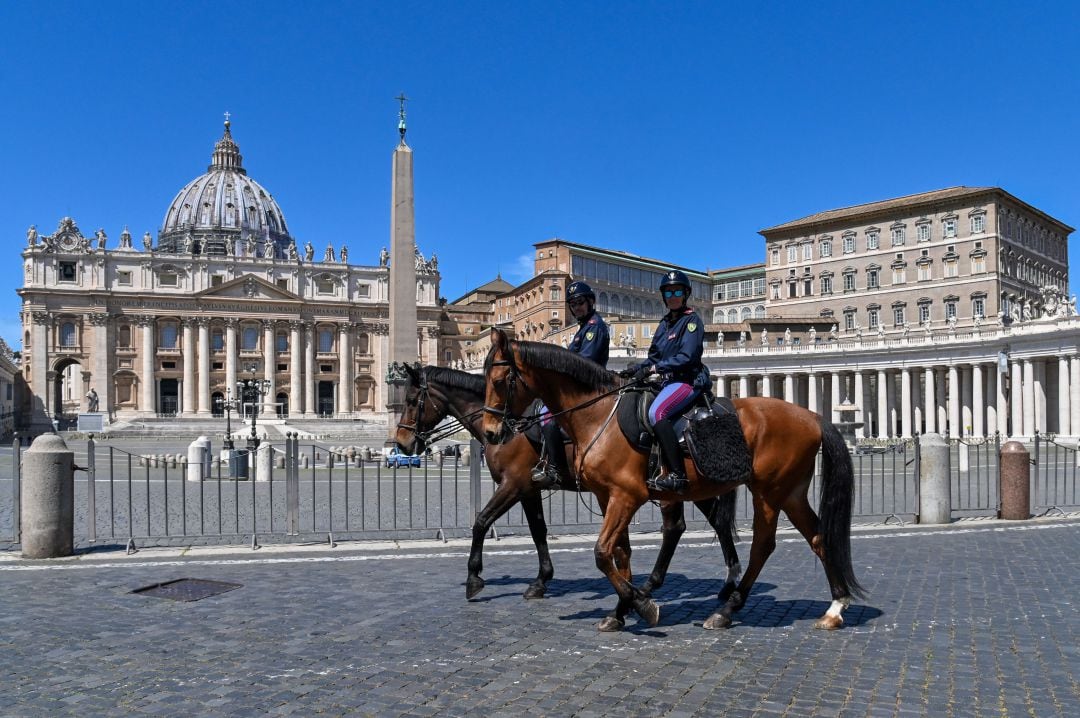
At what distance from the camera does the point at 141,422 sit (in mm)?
81438

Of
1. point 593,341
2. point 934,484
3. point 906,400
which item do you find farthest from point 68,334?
point 593,341

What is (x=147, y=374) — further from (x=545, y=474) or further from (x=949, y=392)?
(x=545, y=474)

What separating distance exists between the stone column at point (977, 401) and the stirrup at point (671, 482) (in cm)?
5665

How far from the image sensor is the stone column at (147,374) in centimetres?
9588

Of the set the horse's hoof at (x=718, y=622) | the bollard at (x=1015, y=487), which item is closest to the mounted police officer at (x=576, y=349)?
the horse's hoof at (x=718, y=622)

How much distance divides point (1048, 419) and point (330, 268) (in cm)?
7710

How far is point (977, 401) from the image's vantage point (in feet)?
190

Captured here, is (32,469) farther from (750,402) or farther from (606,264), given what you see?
(606,264)

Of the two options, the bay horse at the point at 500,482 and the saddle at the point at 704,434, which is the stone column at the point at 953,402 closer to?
the bay horse at the point at 500,482

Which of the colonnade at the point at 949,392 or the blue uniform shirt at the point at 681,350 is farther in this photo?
the colonnade at the point at 949,392

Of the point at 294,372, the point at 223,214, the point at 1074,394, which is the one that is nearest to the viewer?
the point at 1074,394

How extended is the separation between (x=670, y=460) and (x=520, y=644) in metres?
1.82

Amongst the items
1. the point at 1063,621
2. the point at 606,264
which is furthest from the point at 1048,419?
the point at 1063,621

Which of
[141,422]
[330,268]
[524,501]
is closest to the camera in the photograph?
[524,501]
